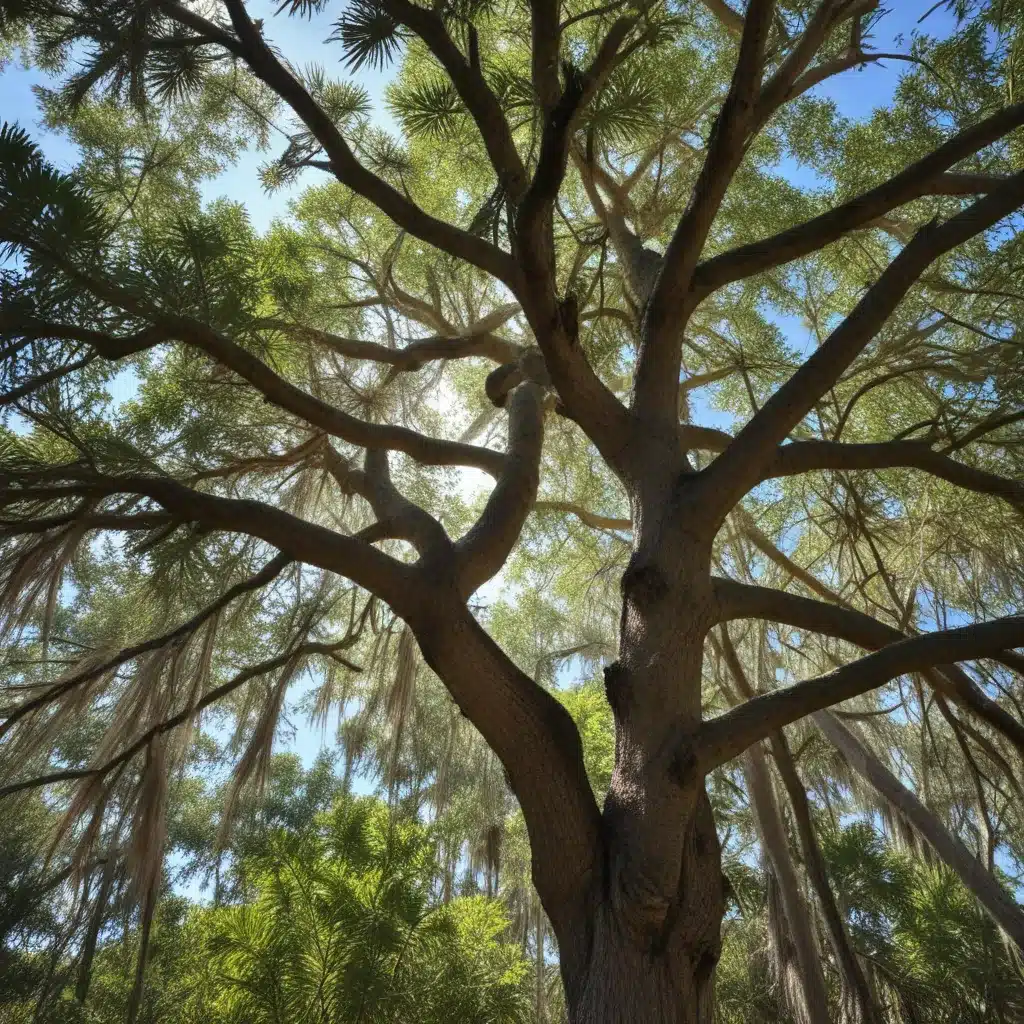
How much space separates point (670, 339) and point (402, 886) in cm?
223

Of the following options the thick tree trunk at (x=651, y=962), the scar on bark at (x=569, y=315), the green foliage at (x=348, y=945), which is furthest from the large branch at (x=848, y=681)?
the green foliage at (x=348, y=945)

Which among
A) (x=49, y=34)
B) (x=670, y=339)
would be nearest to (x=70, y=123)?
(x=49, y=34)

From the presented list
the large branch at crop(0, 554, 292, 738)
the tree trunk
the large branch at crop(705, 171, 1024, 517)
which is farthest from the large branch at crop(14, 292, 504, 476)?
the tree trunk

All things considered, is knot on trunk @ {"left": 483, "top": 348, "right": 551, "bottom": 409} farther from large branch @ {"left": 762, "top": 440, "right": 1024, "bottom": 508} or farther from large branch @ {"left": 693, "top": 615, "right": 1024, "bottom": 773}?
large branch @ {"left": 693, "top": 615, "right": 1024, "bottom": 773}

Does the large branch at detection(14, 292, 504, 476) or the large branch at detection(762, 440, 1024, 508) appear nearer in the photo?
the large branch at detection(14, 292, 504, 476)

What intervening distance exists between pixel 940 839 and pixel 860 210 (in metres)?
2.21

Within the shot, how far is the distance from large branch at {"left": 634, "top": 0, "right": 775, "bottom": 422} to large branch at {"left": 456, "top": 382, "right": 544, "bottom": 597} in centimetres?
41

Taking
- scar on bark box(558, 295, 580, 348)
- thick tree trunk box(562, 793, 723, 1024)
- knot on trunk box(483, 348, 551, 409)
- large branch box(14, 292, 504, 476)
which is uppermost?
knot on trunk box(483, 348, 551, 409)

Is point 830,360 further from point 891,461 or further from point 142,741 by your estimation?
point 142,741

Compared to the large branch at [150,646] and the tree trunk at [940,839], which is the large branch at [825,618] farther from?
the large branch at [150,646]

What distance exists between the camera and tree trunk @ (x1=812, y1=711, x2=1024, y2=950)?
179cm

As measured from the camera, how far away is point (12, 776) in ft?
5.12

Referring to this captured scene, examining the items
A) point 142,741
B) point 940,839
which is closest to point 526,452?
point 142,741

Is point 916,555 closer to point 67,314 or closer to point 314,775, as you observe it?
point 67,314
